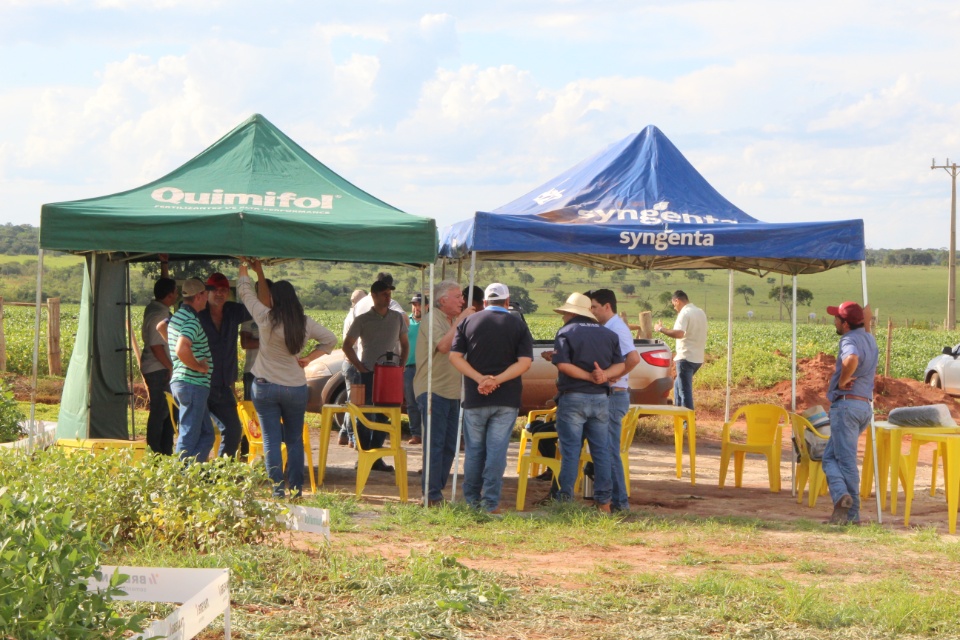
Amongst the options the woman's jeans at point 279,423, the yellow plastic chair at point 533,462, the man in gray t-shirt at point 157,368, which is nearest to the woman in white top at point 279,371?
the woman's jeans at point 279,423

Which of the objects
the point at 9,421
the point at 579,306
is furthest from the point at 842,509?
the point at 9,421

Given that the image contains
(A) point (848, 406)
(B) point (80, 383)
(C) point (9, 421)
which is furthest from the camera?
(C) point (9, 421)

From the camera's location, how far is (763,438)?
34.4 feet

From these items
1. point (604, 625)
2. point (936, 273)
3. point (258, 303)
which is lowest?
point (604, 625)

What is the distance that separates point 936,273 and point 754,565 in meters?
108

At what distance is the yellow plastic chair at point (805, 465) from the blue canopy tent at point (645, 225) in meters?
1.43

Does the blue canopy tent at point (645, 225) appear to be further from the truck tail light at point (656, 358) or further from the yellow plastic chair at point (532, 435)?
the truck tail light at point (656, 358)

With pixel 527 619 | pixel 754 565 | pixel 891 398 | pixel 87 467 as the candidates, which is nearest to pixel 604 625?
pixel 527 619

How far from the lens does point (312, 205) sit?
344 inches

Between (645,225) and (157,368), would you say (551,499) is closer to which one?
(645,225)

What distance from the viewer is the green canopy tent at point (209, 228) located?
8102 millimetres

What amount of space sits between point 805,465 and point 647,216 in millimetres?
2644

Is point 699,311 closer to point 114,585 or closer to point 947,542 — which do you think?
point 947,542

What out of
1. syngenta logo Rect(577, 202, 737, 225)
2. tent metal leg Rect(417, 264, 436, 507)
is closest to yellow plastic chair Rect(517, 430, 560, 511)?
tent metal leg Rect(417, 264, 436, 507)
